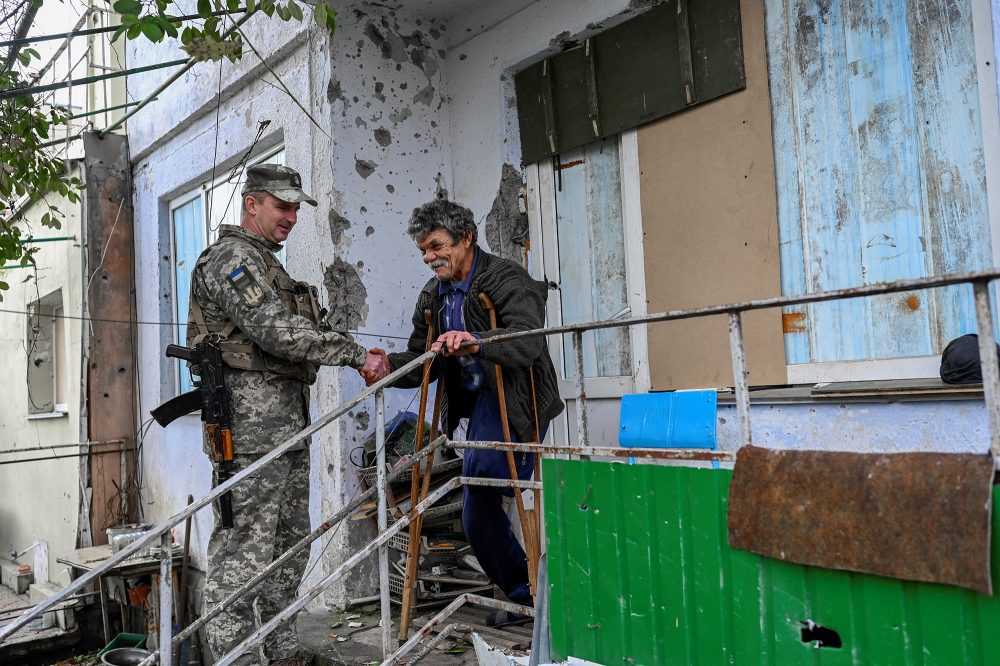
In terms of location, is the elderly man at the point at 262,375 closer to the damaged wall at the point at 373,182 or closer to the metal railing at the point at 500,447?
the metal railing at the point at 500,447

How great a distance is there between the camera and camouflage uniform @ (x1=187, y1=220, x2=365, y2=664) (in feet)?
11.0

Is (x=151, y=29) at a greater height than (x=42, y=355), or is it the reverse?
(x=151, y=29)

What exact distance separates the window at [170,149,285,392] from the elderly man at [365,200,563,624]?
3.16m

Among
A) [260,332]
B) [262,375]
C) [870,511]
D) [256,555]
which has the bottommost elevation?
[256,555]

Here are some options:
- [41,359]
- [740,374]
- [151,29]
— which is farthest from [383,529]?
[41,359]

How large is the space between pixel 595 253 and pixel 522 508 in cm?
168

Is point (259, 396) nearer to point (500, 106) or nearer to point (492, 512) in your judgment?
point (492, 512)

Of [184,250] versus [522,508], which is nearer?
[522,508]

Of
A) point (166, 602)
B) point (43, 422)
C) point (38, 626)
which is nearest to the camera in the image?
point (166, 602)

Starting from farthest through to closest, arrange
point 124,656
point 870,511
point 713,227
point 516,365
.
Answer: point 124,656
point 713,227
point 516,365
point 870,511

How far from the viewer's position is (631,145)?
4156 millimetres

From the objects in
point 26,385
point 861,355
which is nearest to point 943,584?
point 861,355

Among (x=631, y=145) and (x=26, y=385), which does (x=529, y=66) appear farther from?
(x=26, y=385)

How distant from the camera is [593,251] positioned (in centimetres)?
438
